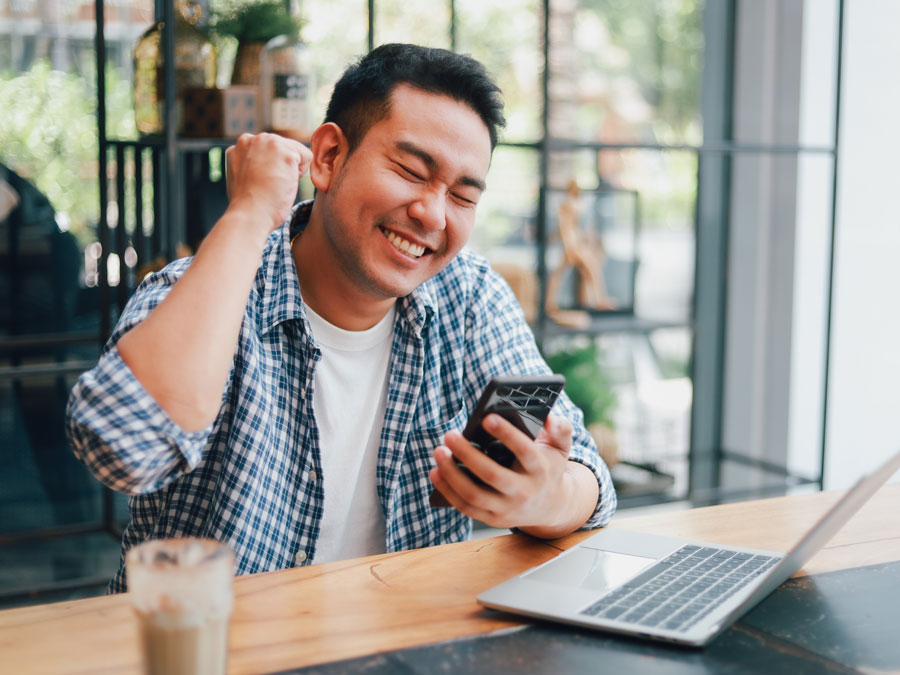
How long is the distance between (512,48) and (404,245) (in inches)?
71.5

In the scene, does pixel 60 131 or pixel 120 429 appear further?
pixel 60 131

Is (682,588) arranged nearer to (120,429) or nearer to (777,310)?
(120,429)

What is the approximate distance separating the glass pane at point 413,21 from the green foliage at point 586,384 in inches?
38.7

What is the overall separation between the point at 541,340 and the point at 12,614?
73.3 inches

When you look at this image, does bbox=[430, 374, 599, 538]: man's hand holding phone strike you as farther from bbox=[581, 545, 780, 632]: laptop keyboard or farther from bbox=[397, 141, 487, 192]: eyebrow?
bbox=[397, 141, 487, 192]: eyebrow

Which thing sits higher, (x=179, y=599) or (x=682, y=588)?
(x=179, y=599)

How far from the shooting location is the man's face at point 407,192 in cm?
137

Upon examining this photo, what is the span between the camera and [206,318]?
1.12 m

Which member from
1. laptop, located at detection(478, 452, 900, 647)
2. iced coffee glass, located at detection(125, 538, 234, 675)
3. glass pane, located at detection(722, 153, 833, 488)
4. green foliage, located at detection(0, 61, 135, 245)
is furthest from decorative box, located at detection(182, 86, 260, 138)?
glass pane, located at detection(722, 153, 833, 488)

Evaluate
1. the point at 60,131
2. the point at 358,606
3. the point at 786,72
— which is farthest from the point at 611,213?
the point at 358,606

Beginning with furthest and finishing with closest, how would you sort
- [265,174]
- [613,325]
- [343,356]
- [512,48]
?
[512,48]
[613,325]
[343,356]
[265,174]

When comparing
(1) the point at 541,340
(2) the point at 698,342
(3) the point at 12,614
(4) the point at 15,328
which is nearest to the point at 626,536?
(3) the point at 12,614

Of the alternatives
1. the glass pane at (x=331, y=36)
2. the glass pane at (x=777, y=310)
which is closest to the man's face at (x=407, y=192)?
the glass pane at (x=331, y=36)

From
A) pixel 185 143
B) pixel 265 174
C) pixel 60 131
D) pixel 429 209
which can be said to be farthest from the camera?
pixel 60 131
